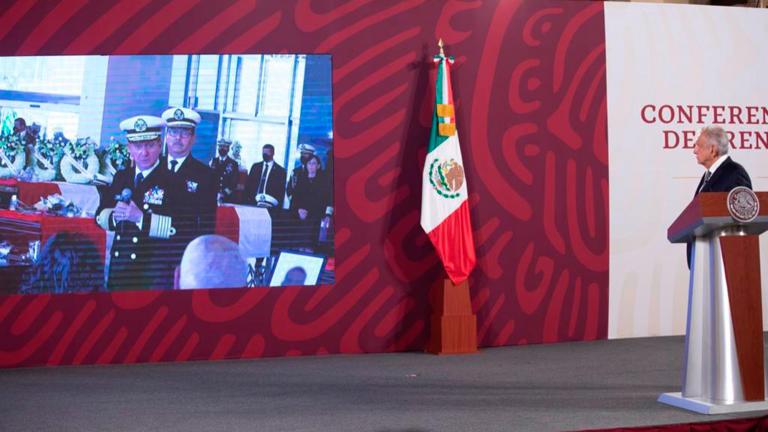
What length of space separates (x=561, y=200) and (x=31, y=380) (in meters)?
4.08

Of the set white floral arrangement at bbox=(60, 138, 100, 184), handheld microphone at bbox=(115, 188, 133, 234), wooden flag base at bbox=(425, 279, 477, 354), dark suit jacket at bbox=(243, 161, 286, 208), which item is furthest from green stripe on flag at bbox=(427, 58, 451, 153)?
white floral arrangement at bbox=(60, 138, 100, 184)

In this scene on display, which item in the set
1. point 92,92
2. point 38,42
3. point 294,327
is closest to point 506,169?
point 294,327

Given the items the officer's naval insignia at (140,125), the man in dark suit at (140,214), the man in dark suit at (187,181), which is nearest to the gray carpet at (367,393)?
the man in dark suit at (140,214)

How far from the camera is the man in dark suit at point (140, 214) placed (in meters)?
6.43

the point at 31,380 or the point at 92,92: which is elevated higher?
the point at 92,92

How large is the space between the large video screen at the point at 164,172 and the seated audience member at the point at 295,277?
0.6 inches

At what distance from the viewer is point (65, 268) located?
636 centimetres

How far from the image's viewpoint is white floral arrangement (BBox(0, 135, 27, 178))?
633cm

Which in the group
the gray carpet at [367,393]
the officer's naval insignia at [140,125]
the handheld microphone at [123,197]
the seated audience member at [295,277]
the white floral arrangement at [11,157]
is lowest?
the gray carpet at [367,393]

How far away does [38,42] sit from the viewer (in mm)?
6449

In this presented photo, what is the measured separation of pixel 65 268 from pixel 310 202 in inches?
70.0

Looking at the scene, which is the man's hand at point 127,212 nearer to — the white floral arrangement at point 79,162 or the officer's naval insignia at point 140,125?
the white floral arrangement at point 79,162

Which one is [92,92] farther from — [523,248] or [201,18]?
[523,248]

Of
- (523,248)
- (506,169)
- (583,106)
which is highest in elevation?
(583,106)
